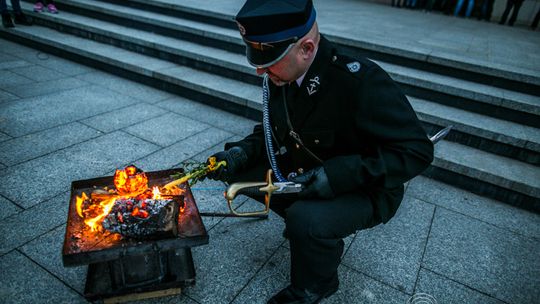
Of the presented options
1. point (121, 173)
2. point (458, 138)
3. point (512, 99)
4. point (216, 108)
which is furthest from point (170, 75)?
point (512, 99)

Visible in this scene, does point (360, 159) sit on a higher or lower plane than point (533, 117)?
higher

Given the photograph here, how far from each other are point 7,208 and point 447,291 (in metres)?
3.70

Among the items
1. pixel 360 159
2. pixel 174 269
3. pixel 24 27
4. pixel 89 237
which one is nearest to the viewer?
pixel 89 237

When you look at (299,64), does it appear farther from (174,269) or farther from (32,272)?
(32,272)

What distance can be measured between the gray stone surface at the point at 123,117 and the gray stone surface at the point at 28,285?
2.28 metres

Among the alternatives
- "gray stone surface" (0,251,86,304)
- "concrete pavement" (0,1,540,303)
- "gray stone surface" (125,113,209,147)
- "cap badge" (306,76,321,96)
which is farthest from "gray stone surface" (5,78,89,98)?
"cap badge" (306,76,321,96)

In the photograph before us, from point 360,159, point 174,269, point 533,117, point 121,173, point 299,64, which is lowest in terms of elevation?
point 174,269

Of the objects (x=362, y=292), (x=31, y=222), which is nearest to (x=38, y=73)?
(x=31, y=222)

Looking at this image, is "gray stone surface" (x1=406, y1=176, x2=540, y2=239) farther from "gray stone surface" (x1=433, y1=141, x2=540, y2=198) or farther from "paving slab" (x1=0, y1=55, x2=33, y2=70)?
"paving slab" (x1=0, y1=55, x2=33, y2=70)

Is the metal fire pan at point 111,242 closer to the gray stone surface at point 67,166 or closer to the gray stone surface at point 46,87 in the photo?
the gray stone surface at point 67,166

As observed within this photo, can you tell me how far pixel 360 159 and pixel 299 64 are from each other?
0.68 metres

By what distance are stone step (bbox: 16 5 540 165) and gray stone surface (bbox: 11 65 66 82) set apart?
4.41 ft

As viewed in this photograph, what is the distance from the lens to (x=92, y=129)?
444 centimetres

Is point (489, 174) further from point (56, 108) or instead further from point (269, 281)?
point (56, 108)
